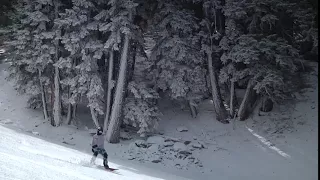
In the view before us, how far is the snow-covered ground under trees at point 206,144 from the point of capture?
52.2 feet

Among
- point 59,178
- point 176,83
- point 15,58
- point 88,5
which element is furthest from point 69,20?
point 59,178

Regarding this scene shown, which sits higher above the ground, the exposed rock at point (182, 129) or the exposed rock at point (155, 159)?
the exposed rock at point (182, 129)

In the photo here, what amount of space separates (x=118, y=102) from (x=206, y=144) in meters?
6.18

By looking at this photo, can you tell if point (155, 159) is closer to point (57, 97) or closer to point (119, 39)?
point (119, 39)

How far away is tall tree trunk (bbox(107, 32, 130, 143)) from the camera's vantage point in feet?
63.0

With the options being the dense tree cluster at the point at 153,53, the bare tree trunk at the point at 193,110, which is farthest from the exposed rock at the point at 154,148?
the bare tree trunk at the point at 193,110

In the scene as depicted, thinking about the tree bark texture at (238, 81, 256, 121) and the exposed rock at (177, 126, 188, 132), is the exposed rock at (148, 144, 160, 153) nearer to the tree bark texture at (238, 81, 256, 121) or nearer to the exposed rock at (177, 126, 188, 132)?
the exposed rock at (177, 126, 188, 132)

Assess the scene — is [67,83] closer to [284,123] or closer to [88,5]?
[88,5]

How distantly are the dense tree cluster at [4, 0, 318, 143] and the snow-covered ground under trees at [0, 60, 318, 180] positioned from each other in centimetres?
98

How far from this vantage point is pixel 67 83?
65.9 ft

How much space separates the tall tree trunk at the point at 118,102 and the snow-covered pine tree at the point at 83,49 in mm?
942

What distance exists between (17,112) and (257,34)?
60.7 ft

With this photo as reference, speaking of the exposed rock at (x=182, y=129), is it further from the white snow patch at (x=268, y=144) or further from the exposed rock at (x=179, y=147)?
the white snow patch at (x=268, y=144)

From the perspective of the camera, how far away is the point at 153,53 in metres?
21.2
